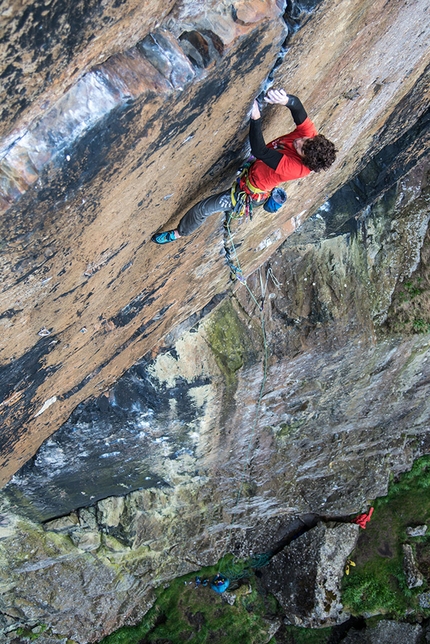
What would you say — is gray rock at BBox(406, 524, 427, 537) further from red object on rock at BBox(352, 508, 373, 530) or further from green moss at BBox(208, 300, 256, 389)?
green moss at BBox(208, 300, 256, 389)

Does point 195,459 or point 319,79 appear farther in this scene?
point 195,459

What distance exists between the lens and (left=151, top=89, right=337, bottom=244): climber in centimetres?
283

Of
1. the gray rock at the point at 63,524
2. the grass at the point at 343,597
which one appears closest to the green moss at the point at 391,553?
the grass at the point at 343,597

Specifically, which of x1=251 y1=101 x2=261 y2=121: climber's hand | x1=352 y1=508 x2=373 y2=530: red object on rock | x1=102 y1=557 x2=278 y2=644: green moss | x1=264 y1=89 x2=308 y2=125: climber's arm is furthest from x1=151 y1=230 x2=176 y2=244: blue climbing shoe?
x1=352 y1=508 x2=373 y2=530: red object on rock

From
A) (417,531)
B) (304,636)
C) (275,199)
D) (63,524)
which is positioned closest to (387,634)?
(304,636)

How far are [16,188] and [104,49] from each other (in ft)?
2.05

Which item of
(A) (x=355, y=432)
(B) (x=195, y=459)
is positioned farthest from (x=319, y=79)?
(A) (x=355, y=432)

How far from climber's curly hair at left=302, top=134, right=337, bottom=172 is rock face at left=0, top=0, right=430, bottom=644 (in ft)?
1.24

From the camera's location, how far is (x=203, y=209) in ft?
11.0

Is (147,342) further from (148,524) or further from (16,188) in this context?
(148,524)

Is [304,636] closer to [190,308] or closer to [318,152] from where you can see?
[190,308]

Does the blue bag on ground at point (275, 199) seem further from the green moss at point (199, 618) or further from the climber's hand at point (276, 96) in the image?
the green moss at point (199, 618)

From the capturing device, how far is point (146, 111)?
2.14 metres

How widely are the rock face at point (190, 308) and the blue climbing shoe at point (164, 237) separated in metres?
0.07
